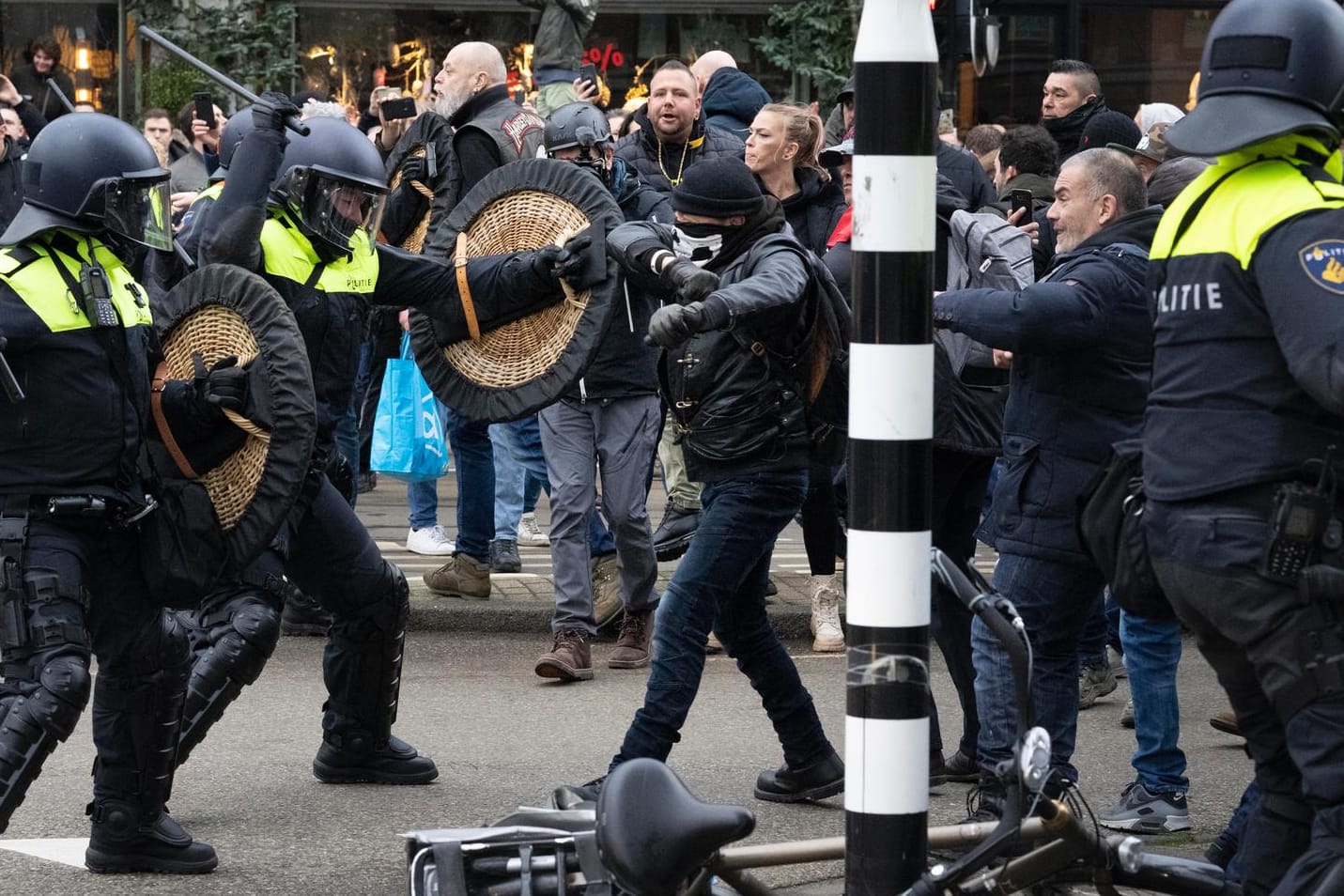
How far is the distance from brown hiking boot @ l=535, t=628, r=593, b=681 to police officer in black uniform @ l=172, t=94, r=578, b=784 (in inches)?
48.7

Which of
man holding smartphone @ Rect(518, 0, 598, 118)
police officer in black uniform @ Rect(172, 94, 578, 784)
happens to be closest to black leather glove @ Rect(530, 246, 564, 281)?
police officer in black uniform @ Rect(172, 94, 578, 784)

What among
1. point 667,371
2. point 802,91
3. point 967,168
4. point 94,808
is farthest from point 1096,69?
point 94,808

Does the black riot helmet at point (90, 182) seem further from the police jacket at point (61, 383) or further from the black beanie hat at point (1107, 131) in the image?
the black beanie hat at point (1107, 131)

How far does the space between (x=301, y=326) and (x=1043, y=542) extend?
224 centimetres

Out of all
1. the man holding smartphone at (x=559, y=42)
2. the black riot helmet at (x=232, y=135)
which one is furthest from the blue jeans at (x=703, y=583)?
the man holding smartphone at (x=559, y=42)

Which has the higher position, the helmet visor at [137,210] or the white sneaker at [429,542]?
the helmet visor at [137,210]

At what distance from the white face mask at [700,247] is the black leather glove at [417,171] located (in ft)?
9.90

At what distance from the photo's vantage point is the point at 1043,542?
528cm

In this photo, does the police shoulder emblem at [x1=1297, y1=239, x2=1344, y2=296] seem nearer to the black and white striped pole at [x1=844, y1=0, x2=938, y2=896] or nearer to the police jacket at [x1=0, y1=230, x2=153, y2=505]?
the black and white striped pole at [x1=844, y1=0, x2=938, y2=896]

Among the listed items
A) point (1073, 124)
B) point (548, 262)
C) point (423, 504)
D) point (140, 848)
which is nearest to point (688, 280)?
point (548, 262)

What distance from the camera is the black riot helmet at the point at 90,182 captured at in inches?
201

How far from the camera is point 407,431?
29.3 feet

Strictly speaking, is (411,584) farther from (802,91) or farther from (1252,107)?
(802,91)

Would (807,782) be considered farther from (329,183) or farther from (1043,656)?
(329,183)
